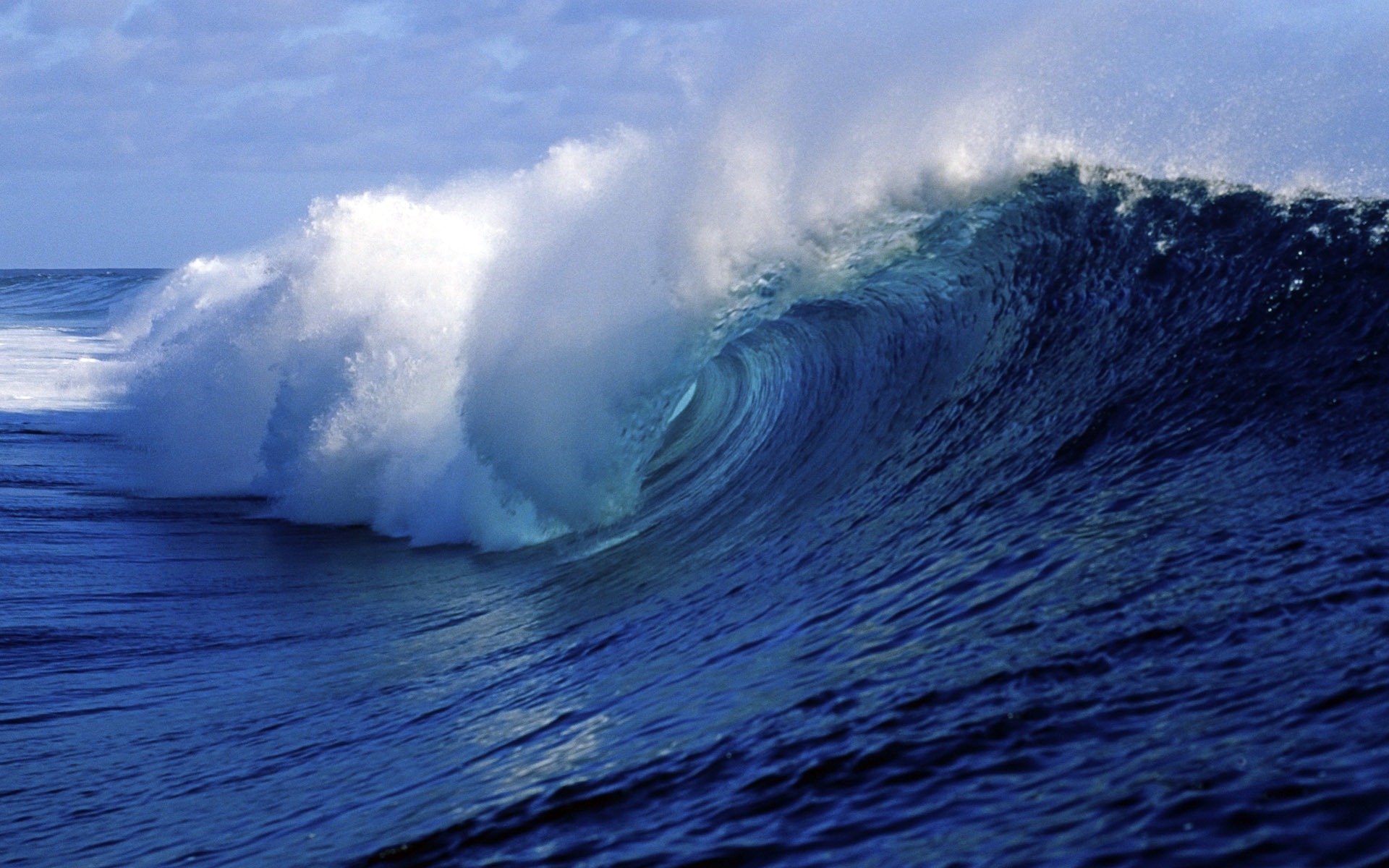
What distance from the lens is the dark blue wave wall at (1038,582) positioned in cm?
339

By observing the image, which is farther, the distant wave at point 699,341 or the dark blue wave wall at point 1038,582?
the distant wave at point 699,341

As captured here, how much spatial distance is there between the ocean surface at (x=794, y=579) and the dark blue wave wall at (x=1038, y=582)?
0.02 m

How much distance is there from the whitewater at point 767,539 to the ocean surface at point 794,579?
0.03 m

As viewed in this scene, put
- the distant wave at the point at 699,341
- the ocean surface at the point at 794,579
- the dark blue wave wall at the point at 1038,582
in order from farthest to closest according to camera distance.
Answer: the distant wave at the point at 699,341
the ocean surface at the point at 794,579
the dark blue wave wall at the point at 1038,582

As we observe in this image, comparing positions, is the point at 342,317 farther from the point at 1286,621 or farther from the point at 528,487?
the point at 1286,621

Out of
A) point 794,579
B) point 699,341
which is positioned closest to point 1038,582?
point 794,579

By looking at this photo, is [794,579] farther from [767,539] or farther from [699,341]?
[699,341]

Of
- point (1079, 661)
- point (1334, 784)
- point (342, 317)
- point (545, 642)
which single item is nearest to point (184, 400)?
point (342, 317)

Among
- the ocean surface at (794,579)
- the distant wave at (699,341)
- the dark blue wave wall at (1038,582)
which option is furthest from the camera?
the distant wave at (699,341)

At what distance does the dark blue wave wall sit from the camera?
11.1 feet

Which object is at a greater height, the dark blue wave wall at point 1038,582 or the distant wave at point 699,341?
the distant wave at point 699,341

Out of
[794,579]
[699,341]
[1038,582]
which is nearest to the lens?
[1038,582]

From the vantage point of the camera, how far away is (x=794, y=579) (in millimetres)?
6922

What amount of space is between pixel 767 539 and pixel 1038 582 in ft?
10.3
